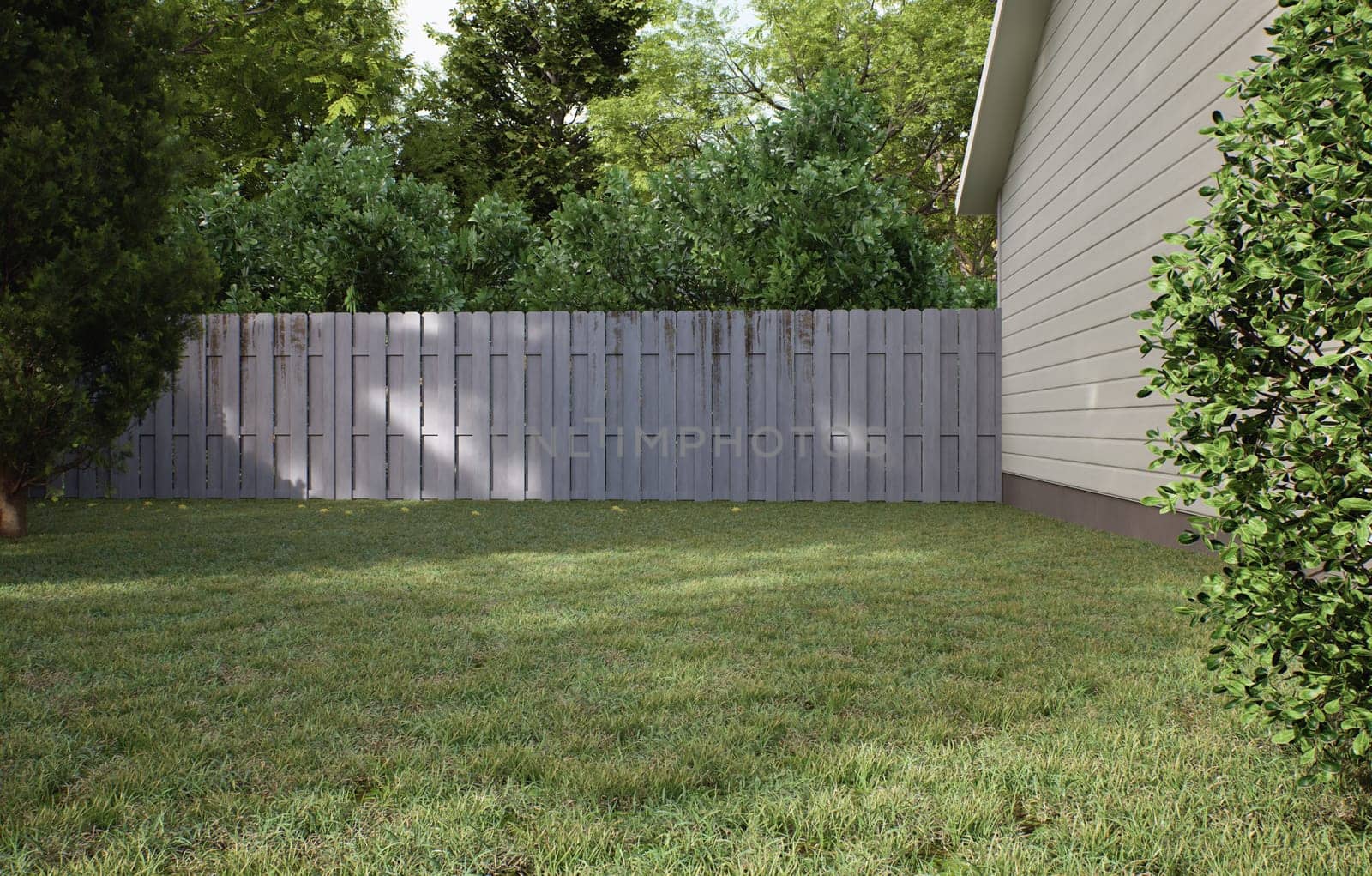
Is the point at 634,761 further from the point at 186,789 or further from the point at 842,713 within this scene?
the point at 186,789

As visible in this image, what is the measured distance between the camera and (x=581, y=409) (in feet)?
30.0

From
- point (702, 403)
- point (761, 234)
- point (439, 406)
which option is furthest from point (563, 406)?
point (761, 234)

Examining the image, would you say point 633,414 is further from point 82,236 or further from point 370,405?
point 82,236

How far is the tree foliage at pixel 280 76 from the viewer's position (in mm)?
18469

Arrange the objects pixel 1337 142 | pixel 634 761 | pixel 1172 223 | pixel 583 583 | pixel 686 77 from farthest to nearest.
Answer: pixel 686 77, pixel 1172 223, pixel 583 583, pixel 634 761, pixel 1337 142

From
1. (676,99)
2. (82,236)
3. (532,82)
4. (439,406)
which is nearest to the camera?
(82,236)

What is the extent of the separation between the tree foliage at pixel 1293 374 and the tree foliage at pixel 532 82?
76.2 ft

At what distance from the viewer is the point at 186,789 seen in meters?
2.07

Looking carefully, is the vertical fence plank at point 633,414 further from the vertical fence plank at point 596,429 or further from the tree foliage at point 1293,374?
the tree foliage at point 1293,374

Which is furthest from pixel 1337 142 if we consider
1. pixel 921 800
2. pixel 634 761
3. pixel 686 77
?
pixel 686 77

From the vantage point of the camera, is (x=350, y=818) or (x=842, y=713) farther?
(x=842, y=713)

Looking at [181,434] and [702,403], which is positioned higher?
[702,403]

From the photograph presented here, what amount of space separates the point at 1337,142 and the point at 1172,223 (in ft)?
13.2

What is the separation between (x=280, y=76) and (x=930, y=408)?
17303mm
